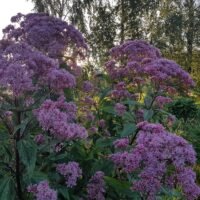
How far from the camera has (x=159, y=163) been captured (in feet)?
9.62

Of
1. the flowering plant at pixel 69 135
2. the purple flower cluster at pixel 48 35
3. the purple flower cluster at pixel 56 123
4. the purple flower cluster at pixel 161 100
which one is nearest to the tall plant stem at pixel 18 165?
the flowering plant at pixel 69 135

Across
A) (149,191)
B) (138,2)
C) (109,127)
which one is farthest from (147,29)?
(149,191)

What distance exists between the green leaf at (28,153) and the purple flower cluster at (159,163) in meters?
0.53

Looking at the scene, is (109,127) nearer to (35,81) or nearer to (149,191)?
(35,81)

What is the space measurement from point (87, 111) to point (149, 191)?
2.01 meters

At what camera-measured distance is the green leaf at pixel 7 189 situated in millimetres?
3275

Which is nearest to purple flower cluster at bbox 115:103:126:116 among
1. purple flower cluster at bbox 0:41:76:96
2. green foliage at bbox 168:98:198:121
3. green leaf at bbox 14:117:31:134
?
purple flower cluster at bbox 0:41:76:96

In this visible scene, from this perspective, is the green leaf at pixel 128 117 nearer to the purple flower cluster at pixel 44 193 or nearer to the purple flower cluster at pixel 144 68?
the purple flower cluster at pixel 144 68

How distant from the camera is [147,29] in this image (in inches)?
1204

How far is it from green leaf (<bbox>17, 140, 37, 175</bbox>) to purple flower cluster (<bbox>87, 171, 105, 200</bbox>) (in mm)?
558

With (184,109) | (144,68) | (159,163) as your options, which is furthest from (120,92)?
(184,109)

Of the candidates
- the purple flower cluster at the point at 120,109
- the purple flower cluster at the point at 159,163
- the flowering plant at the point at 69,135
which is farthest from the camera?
the purple flower cluster at the point at 120,109

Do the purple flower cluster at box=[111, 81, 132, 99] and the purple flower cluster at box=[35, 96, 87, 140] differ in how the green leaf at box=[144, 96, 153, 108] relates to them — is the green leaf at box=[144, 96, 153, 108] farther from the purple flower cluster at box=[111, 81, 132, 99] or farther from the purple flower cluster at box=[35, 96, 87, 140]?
the purple flower cluster at box=[35, 96, 87, 140]

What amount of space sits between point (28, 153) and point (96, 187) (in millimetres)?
614
